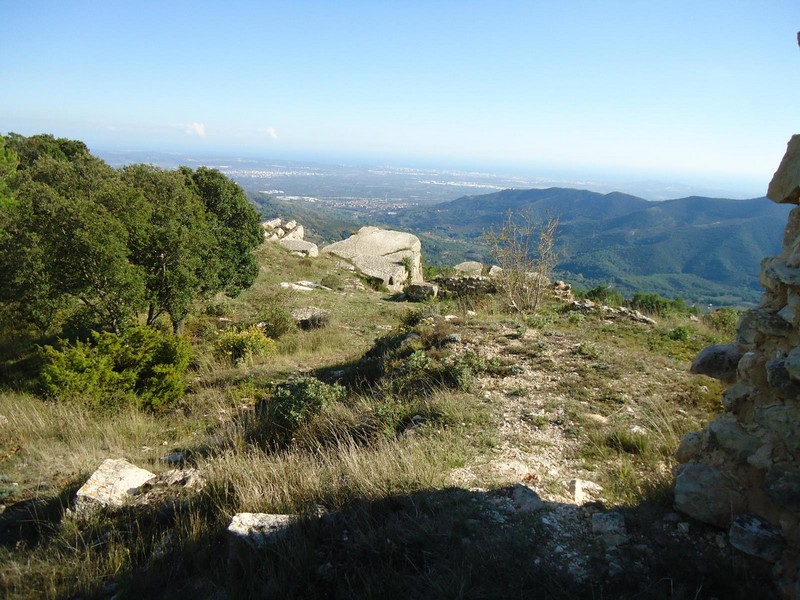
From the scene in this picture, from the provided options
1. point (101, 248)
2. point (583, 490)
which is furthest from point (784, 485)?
point (101, 248)

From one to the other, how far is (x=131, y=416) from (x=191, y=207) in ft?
19.0

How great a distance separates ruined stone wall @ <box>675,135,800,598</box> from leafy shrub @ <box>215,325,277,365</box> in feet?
28.7

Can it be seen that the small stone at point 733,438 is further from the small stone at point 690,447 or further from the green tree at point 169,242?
the green tree at point 169,242

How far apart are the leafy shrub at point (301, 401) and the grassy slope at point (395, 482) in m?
0.17

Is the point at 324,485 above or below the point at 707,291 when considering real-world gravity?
above

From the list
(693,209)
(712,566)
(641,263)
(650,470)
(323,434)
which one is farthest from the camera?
(693,209)

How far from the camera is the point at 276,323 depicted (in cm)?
1234

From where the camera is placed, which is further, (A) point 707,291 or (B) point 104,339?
(A) point 707,291

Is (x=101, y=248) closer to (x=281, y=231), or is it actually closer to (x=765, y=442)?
(x=765, y=442)

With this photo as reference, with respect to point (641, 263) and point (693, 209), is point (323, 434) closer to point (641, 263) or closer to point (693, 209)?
point (641, 263)

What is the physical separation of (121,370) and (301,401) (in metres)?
3.84

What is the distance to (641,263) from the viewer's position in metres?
86.5

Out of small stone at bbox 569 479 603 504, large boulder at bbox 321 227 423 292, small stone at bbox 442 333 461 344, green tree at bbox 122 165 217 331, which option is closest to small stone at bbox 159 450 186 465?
small stone at bbox 569 479 603 504

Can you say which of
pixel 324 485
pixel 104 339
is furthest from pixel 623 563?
pixel 104 339
